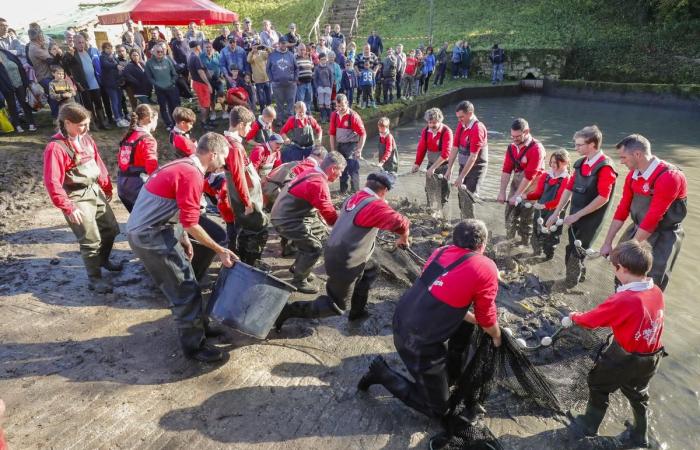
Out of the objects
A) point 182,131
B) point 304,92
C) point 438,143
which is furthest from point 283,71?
point 182,131

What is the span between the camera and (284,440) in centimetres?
338

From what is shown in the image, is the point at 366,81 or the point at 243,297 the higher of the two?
the point at 366,81

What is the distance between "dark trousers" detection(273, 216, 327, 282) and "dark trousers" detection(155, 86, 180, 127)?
698 centimetres

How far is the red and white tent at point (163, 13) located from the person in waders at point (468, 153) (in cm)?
980

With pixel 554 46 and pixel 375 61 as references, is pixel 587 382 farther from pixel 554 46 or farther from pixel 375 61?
pixel 554 46

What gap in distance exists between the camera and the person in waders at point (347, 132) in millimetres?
8391

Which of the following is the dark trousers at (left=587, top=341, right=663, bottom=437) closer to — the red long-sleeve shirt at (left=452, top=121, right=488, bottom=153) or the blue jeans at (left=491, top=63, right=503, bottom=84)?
the red long-sleeve shirt at (left=452, top=121, right=488, bottom=153)

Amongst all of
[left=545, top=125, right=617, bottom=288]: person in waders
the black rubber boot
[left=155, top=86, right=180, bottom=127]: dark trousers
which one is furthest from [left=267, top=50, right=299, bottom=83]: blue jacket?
[left=545, top=125, right=617, bottom=288]: person in waders

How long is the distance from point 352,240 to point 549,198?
11.3ft

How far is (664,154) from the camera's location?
12.3 metres

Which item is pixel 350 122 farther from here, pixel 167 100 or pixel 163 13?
pixel 163 13

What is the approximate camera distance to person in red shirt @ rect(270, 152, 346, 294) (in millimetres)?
4609

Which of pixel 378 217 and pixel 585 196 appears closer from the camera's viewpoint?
pixel 378 217

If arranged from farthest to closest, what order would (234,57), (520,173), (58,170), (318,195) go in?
(234,57) → (520,173) → (318,195) → (58,170)
